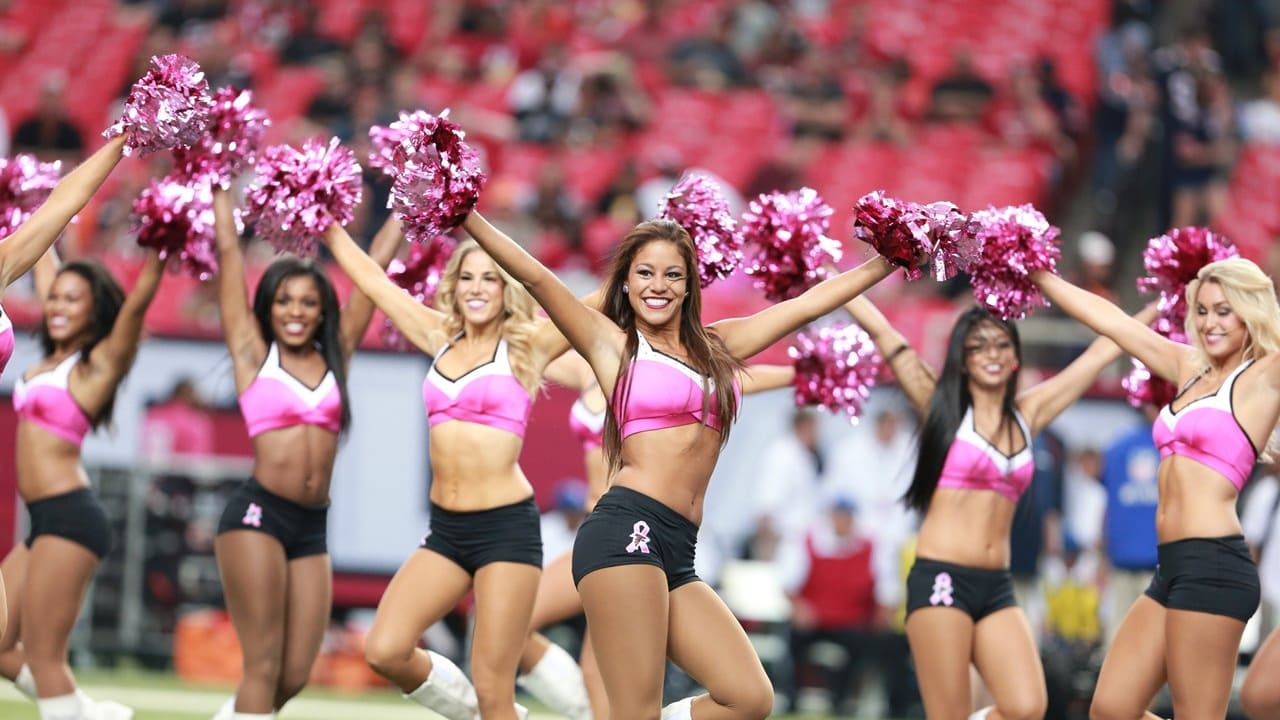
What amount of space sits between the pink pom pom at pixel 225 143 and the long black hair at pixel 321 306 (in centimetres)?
43

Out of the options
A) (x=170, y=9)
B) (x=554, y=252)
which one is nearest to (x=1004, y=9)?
(x=554, y=252)

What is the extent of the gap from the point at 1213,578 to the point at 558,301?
253 cm

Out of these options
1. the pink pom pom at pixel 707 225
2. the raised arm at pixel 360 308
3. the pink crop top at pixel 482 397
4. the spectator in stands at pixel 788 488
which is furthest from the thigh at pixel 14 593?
the spectator in stands at pixel 788 488

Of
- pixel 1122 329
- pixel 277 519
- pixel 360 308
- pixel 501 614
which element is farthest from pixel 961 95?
pixel 501 614

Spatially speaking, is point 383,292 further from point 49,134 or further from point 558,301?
point 49,134

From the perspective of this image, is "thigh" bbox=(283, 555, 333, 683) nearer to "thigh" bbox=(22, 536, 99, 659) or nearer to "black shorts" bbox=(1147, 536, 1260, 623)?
"thigh" bbox=(22, 536, 99, 659)

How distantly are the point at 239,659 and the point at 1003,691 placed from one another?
5.81 metres

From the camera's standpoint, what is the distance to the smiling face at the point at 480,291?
7047 millimetres

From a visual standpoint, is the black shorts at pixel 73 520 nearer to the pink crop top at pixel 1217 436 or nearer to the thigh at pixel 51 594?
the thigh at pixel 51 594

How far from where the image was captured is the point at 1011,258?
678 centimetres

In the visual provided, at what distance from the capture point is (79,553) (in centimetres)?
743

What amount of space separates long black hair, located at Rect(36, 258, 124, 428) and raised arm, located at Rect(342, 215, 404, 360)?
1.01 metres

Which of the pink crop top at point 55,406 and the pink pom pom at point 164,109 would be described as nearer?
the pink pom pom at point 164,109

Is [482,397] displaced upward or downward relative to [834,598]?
upward
